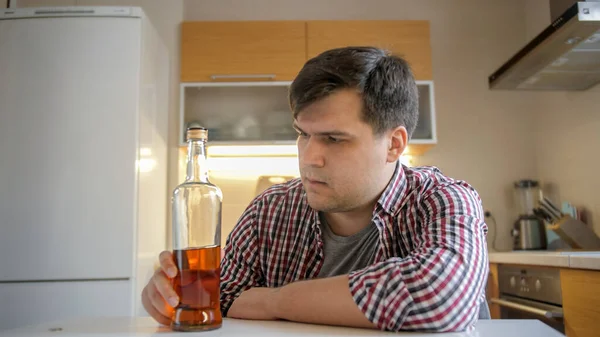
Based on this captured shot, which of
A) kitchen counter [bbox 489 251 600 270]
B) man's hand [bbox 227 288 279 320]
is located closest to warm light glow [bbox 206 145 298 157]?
kitchen counter [bbox 489 251 600 270]

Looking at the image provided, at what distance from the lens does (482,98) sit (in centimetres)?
325

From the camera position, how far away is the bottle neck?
782mm

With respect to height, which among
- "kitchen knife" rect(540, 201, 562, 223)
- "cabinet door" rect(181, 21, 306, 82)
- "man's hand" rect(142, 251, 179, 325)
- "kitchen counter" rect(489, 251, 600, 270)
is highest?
"cabinet door" rect(181, 21, 306, 82)

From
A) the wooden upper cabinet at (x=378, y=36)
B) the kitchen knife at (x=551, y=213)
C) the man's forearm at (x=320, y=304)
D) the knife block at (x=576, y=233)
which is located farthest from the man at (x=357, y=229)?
the wooden upper cabinet at (x=378, y=36)

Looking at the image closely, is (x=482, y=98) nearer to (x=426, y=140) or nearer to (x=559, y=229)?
(x=426, y=140)

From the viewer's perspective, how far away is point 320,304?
850 millimetres

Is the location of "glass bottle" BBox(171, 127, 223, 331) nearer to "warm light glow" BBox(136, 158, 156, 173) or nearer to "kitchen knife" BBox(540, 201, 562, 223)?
"warm light glow" BBox(136, 158, 156, 173)

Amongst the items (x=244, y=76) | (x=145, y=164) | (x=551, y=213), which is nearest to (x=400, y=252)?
(x=145, y=164)

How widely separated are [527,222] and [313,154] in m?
2.19

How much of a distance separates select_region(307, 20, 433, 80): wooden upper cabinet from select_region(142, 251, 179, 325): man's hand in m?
2.29

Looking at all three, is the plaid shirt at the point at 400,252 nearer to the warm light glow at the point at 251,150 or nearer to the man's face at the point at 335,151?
the man's face at the point at 335,151

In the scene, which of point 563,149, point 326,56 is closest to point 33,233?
point 326,56

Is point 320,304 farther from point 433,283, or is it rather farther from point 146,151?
point 146,151

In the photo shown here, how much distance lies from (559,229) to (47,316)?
2.26m
